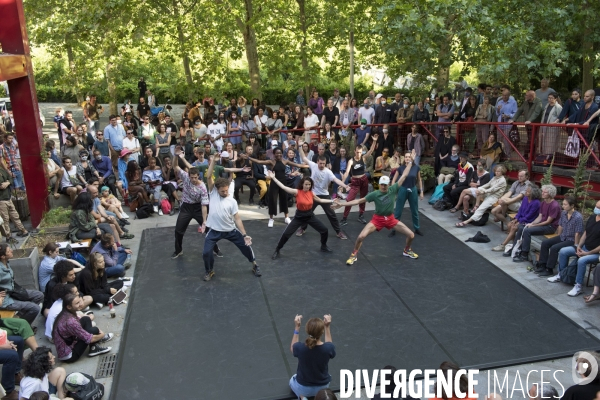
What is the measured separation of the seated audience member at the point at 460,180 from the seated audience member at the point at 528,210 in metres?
2.03

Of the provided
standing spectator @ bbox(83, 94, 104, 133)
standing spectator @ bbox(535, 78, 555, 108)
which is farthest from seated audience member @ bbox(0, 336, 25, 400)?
standing spectator @ bbox(535, 78, 555, 108)

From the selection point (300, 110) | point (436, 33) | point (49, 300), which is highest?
point (436, 33)

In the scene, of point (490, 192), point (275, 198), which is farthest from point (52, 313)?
point (490, 192)

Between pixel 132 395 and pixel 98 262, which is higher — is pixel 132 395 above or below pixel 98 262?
below

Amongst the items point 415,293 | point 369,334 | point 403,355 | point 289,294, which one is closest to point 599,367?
point 403,355

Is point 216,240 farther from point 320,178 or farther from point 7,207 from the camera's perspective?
point 7,207

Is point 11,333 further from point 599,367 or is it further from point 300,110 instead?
point 300,110

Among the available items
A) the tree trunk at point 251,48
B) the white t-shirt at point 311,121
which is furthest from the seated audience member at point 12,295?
the tree trunk at point 251,48

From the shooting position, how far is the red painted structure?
35.7 feet

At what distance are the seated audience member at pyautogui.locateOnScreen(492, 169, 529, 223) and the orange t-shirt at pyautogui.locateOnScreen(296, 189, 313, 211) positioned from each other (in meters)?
3.72

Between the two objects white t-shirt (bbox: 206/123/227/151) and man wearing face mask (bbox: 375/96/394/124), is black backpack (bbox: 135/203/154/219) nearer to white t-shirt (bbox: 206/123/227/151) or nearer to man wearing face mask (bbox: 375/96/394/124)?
white t-shirt (bbox: 206/123/227/151)

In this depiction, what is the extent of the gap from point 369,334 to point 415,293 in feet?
4.71

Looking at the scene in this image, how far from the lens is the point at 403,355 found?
715cm

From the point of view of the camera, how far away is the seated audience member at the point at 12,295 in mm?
7523
